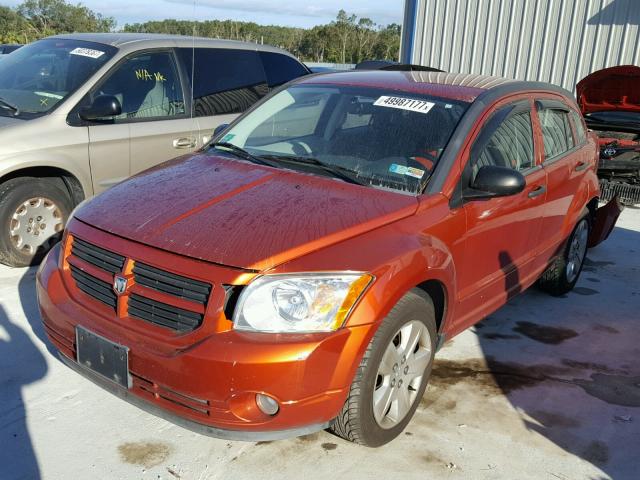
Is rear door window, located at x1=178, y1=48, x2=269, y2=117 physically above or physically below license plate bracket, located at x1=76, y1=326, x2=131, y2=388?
above

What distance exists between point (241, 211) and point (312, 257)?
507mm

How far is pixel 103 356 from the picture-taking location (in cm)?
279

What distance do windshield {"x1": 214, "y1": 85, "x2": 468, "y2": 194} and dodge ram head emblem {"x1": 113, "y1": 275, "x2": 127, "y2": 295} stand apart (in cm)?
122

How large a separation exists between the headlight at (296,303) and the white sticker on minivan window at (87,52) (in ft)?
11.9

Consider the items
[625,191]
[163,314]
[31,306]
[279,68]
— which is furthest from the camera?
[625,191]

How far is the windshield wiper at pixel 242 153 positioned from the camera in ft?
12.1

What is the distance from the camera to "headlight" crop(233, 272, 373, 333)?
256 cm

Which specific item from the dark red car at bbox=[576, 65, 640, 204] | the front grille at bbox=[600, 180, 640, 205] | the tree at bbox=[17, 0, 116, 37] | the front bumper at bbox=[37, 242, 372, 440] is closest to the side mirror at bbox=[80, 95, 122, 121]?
the front bumper at bbox=[37, 242, 372, 440]

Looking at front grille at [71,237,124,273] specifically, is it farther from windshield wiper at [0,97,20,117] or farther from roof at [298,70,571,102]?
windshield wiper at [0,97,20,117]

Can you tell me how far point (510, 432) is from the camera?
10.8 feet

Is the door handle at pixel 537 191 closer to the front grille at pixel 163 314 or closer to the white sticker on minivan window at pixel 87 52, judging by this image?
the front grille at pixel 163 314

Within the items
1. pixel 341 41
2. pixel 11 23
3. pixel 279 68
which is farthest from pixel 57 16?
pixel 279 68

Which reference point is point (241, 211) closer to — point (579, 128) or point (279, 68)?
point (579, 128)

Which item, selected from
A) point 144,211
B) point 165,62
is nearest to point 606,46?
point 165,62
